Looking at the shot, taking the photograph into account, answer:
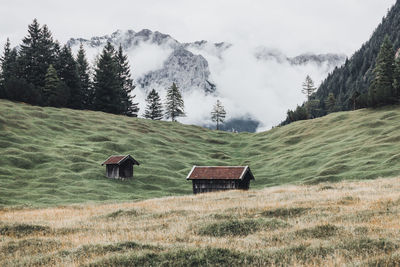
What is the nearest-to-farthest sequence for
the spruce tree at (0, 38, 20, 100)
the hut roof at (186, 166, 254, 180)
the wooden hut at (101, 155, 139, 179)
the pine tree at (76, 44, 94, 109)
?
1. the hut roof at (186, 166, 254, 180)
2. the wooden hut at (101, 155, 139, 179)
3. the spruce tree at (0, 38, 20, 100)
4. the pine tree at (76, 44, 94, 109)

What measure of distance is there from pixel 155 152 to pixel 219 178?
29.1m

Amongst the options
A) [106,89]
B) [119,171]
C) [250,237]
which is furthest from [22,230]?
[106,89]

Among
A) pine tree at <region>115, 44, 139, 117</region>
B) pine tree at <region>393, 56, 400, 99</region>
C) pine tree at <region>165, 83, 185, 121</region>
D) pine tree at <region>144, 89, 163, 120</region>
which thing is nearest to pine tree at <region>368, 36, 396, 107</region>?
pine tree at <region>393, 56, 400, 99</region>

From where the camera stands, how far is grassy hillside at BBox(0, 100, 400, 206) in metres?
47.7

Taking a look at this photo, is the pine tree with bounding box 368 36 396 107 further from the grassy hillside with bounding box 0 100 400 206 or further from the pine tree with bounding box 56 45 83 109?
the pine tree with bounding box 56 45 83 109

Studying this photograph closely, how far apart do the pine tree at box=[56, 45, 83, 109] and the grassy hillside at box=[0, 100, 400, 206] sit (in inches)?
459

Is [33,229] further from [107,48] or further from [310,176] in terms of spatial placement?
[107,48]

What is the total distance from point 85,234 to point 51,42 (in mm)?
111474

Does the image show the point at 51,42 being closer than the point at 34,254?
No

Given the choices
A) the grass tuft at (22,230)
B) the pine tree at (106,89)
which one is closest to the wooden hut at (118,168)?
the grass tuft at (22,230)

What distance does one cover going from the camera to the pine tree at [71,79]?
105m

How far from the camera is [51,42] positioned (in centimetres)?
11369

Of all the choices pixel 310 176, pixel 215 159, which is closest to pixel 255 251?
pixel 310 176

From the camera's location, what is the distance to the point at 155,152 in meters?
73.0
